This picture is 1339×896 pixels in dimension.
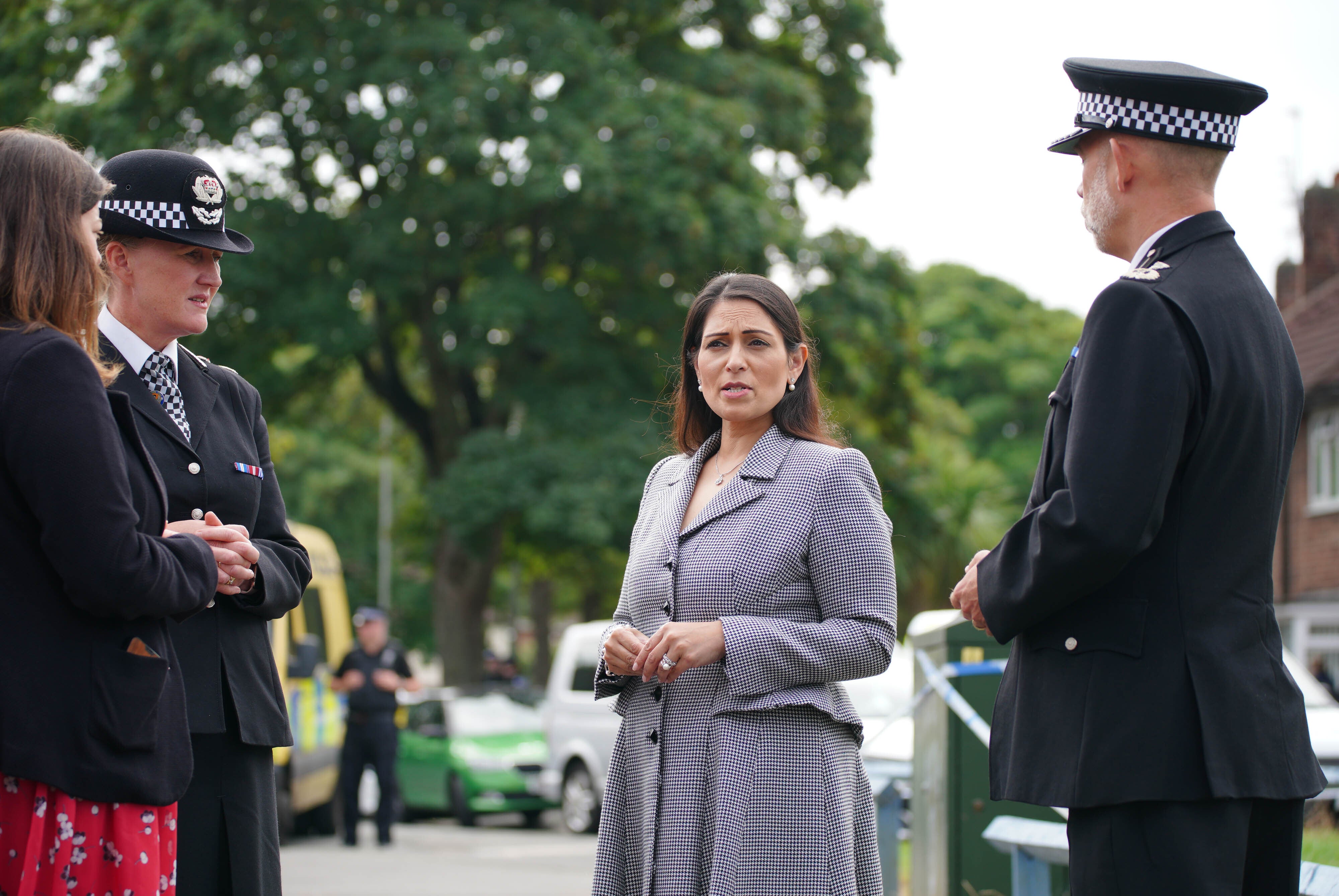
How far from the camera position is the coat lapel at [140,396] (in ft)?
9.93

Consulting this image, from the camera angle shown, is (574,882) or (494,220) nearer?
(574,882)

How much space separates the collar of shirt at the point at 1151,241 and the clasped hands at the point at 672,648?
121 cm

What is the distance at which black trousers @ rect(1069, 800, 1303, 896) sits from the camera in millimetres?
2404

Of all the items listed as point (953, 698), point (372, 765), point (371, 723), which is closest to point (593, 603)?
point (372, 765)

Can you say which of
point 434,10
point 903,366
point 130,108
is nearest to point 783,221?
point 903,366

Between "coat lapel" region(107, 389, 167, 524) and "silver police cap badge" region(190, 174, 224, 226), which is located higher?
"silver police cap badge" region(190, 174, 224, 226)

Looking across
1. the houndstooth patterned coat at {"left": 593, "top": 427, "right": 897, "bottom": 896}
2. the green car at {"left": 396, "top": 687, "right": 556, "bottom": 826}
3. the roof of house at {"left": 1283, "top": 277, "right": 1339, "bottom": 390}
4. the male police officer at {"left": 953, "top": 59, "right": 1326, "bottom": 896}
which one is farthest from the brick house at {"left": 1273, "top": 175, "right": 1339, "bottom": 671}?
the male police officer at {"left": 953, "top": 59, "right": 1326, "bottom": 896}

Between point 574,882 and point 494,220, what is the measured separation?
35.2ft

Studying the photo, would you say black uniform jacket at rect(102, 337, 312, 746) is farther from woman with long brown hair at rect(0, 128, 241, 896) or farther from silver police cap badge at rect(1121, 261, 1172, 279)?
silver police cap badge at rect(1121, 261, 1172, 279)

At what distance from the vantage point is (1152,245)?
2.71 meters

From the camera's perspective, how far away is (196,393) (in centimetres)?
320

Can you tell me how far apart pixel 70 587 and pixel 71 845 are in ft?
1.43

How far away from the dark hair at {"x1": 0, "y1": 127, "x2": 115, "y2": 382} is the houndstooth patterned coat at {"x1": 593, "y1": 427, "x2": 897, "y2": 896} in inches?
58.9

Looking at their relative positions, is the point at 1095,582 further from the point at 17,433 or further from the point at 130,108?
the point at 130,108
